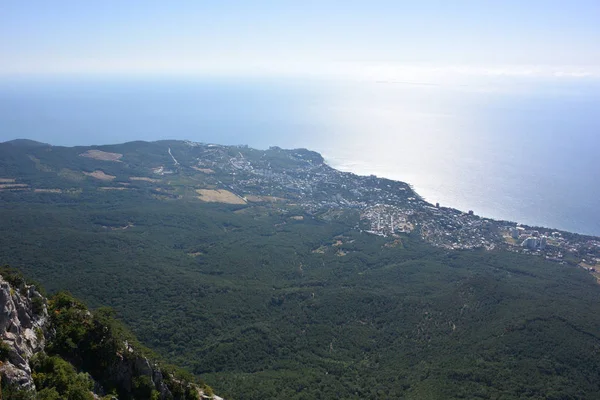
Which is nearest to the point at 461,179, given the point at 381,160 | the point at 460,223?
the point at 381,160

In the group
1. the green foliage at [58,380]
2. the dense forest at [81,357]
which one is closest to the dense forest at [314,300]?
the dense forest at [81,357]

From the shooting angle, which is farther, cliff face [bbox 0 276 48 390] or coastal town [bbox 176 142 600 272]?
coastal town [bbox 176 142 600 272]

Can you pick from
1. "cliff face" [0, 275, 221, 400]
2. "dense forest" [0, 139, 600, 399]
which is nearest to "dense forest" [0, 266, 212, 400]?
"cliff face" [0, 275, 221, 400]

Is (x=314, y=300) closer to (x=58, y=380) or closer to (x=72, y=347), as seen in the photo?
(x=72, y=347)

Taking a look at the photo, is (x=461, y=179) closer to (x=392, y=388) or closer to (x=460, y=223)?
(x=460, y=223)

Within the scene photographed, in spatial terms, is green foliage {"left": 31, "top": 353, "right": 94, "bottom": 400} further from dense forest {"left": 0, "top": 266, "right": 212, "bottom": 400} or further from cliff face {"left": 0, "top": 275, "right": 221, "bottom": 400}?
cliff face {"left": 0, "top": 275, "right": 221, "bottom": 400}
